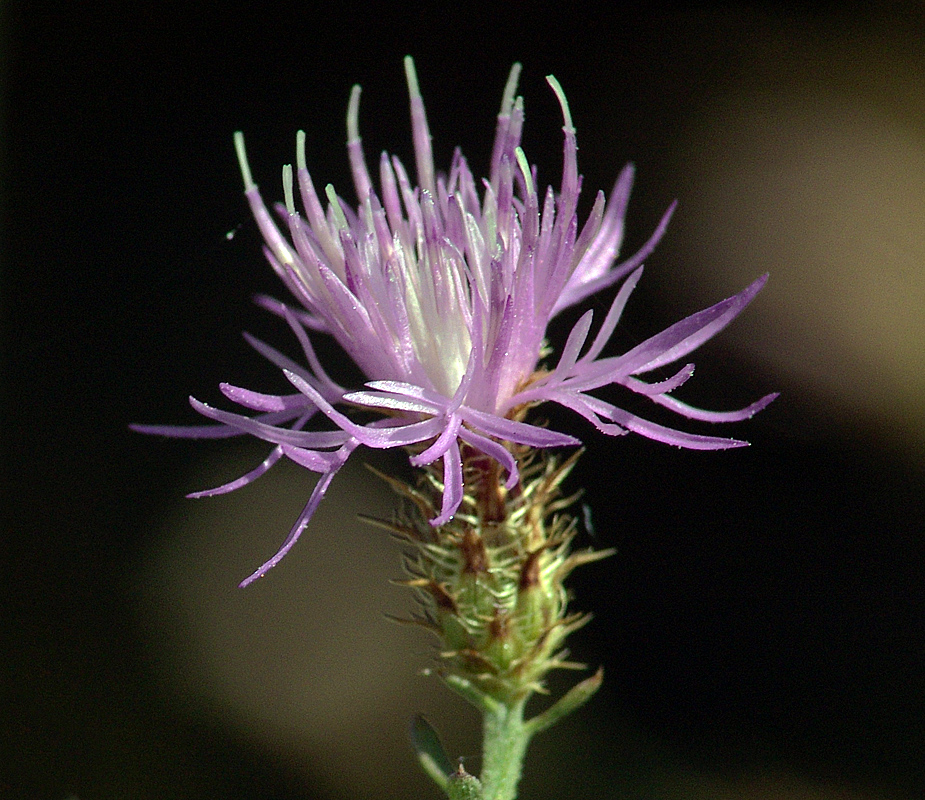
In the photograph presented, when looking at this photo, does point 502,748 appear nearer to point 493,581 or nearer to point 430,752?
point 430,752

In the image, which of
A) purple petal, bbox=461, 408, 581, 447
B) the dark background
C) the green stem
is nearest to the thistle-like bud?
the green stem

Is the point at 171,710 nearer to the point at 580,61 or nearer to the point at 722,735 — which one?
the point at 722,735

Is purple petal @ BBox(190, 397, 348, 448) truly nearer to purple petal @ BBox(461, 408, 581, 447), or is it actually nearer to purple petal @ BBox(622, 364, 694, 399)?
purple petal @ BBox(461, 408, 581, 447)

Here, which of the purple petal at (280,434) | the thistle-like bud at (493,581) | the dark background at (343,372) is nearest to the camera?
the purple petal at (280,434)

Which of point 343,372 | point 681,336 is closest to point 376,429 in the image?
point 681,336

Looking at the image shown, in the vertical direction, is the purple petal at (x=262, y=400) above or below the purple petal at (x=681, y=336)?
below

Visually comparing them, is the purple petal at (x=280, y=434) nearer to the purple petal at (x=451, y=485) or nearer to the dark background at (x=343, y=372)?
the purple petal at (x=451, y=485)

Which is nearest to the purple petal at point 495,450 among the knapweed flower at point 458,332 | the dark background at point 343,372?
the knapweed flower at point 458,332
